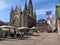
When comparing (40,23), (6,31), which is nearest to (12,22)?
(40,23)

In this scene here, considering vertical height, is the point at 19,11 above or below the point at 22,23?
above

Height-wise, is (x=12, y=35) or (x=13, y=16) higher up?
(x=13, y=16)

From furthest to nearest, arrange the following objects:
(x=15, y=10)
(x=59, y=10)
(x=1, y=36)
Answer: (x=15, y=10)
(x=59, y=10)
(x=1, y=36)

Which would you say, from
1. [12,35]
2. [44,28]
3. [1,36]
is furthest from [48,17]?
[44,28]

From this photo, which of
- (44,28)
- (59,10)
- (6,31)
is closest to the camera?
(6,31)

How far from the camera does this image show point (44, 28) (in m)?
111

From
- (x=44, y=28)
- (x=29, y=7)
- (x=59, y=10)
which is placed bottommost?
(x=44, y=28)

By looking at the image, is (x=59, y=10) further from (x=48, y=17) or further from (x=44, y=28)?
(x=44, y=28)

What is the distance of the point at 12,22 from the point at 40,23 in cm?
2211

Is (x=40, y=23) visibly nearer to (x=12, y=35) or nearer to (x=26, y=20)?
(x=26, y=20)

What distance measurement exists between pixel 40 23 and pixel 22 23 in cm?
1544

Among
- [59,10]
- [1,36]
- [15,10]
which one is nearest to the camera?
[1,36]

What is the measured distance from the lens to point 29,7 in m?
132

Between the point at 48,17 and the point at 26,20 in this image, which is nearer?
the point at 48,17
